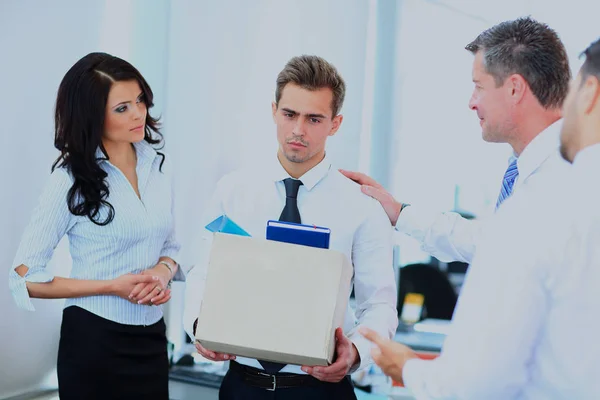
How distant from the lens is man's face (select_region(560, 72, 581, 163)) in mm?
1123

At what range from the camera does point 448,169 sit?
3633mm

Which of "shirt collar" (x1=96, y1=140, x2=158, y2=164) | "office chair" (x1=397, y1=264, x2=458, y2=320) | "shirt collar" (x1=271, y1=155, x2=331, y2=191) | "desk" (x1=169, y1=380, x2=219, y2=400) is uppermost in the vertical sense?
"shirt collar" (x1=96, y1=140, x2=158, y2=164)

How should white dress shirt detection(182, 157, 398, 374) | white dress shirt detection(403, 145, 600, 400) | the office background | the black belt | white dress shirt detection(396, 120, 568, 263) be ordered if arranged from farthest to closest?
the office background < white dress shirt detection(396, 120, 568, 263) < white dress shirt detection(182, 157, 398, 374) < the black belt < white dress shirt detection(403, 145, 600, 400)

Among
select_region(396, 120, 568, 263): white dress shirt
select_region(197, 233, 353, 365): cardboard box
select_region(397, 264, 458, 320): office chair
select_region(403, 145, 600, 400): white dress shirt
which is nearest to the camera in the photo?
select_region(403, 145, 600, 400): white dress shirt

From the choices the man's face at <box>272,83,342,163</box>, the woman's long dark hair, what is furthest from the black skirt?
the man's face at <box>272,83,342,163</box>

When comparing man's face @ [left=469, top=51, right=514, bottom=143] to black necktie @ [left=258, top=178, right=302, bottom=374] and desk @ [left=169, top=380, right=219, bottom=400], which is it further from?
desk @ [left=169, top=380, right=219, bottom=400]

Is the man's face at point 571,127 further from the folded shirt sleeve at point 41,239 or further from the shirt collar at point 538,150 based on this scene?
the folded shirt sleeve at point 41,239

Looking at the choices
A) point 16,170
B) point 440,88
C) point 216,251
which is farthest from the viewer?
point 440,88

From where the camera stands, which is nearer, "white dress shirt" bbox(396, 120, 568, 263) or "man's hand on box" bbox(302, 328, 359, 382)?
"man's hand on box" bbox(302, 328, 359, 382)

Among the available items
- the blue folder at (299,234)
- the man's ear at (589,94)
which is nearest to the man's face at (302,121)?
the blue folder at (299,234)

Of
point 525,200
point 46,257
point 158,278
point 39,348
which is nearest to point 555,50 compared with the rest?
point 525,200

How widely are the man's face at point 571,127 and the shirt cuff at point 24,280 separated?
4.91 feet

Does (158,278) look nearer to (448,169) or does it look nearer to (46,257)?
(46,257)

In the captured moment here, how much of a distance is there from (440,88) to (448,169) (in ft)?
1.40
